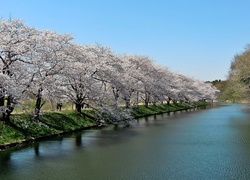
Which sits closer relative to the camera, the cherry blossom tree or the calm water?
the calm water

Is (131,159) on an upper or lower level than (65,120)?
lower

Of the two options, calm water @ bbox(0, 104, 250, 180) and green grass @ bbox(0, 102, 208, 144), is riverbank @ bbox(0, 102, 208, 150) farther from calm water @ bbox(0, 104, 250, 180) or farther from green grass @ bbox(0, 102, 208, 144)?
calm water @ bbox(0, 104, 250, 180)

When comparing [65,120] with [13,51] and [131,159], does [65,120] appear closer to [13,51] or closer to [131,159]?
[13,51]

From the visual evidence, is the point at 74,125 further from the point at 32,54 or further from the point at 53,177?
the point at 53,177

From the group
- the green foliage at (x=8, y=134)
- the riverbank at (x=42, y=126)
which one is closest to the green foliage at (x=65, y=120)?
the riverbank at (x=42, y=126)

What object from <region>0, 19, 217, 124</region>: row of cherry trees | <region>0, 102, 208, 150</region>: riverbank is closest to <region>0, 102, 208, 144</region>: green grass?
<region>0, 102, 208, 150</region>: riverbank

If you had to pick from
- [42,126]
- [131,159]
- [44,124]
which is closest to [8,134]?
[42,126]

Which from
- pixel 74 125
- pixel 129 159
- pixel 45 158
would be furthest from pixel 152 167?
pixel 74 125

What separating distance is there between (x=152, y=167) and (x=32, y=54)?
37.3 ft

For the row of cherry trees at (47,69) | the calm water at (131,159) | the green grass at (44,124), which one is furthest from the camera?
the row of cherry trees at (47,69)

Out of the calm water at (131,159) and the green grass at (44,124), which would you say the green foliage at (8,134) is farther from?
the calm water at (131,159)

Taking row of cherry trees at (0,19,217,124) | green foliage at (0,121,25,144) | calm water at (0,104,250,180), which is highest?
row of cherry trees at (0,19,217,124)

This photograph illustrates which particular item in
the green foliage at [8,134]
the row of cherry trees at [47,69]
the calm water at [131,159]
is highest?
the row of cherry trees at [47,69]

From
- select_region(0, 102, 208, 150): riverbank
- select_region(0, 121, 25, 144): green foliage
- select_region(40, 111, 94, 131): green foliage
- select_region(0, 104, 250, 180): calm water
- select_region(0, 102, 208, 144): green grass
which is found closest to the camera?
select_region(0, 104, 250, 180): calm water
